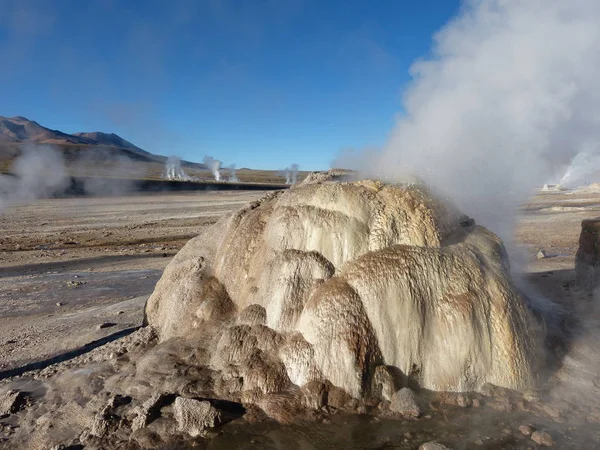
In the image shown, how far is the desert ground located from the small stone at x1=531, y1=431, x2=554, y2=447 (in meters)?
0.05

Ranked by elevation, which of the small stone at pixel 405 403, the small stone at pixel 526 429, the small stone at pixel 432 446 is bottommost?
the small stone at pixel 432 446

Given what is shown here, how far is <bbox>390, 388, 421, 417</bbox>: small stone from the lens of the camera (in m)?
4.31

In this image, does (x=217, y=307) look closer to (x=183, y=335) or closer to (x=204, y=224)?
(x=183, y=335)

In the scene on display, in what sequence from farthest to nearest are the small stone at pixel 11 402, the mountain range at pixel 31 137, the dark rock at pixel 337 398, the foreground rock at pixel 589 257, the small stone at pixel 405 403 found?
the mountain range at pixel 31 137 < the foreground rock at pixel 589 257 < the small stone at pixel 11 402 < the dark rock at pixel 337 398 < the small stone at pixel 405 403

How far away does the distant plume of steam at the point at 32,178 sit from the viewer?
2452cm

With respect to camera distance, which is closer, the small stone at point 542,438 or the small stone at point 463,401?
the small stone at point 542,438

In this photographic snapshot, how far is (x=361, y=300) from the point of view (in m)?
4.86

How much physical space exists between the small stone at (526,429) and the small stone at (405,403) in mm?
954

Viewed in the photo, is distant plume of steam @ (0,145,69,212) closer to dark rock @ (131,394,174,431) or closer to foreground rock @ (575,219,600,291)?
dark rock @ (131,394,174,431)

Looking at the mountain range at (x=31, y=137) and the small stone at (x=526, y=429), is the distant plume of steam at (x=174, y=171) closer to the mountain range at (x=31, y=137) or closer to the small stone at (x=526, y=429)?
the mountain range at (x=31, y=137)

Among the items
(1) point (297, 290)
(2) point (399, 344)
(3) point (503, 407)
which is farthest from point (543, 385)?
(1) point (297, 290)

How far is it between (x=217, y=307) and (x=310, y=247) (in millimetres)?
1624

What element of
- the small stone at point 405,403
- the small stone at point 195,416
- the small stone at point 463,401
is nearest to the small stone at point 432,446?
the small stone at point 405,403

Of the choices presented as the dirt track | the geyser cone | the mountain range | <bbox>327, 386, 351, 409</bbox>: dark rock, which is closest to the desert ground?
the dirt track
